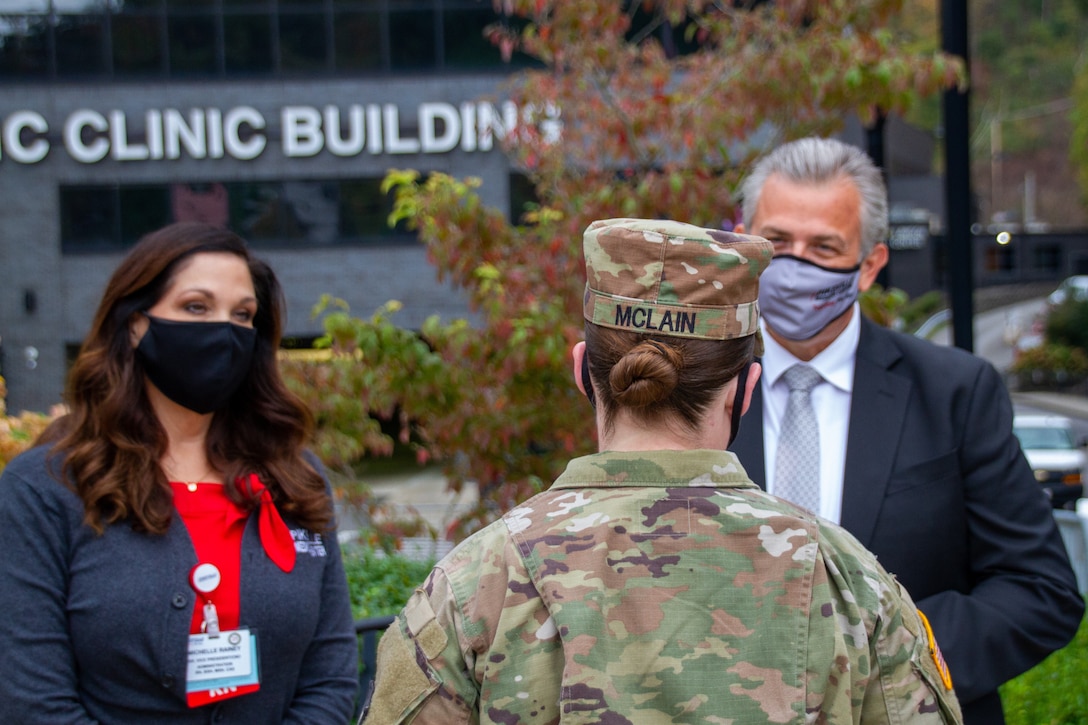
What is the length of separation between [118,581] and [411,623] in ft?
3.69

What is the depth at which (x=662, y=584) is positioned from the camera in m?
1.39

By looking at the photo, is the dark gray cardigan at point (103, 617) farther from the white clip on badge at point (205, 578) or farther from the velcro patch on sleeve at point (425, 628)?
the velcro patch on sleeve at point (425, 628)

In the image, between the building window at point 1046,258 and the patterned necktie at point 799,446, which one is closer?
the patterned necktie at point 799,446

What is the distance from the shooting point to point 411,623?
1.44 metres

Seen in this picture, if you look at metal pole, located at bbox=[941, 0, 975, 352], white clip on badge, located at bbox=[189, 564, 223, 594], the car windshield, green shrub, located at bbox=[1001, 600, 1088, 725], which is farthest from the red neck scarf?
the car windshield

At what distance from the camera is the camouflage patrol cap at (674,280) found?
1439mm

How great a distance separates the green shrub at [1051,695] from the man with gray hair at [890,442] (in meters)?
1.77

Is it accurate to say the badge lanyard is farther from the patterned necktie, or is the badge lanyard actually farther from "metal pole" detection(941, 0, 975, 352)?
"metal pole" detection(941, 0, 975, 352)

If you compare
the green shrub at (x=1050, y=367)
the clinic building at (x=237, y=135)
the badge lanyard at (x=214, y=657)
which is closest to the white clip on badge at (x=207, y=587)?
the badge lanyard at (x=214, y=657)

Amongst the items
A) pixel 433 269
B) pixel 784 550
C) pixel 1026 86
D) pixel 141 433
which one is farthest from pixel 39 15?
pixel 1026 86

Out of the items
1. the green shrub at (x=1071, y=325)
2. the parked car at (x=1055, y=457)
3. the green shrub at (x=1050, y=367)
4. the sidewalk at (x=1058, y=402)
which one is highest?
the parked car at (x=1055, y=457)

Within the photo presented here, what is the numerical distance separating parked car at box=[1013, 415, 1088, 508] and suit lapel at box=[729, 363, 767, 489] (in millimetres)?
12499

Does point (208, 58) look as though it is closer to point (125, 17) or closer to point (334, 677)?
point (125, 17)

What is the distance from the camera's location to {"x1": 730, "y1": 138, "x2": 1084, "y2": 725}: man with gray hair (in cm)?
218
